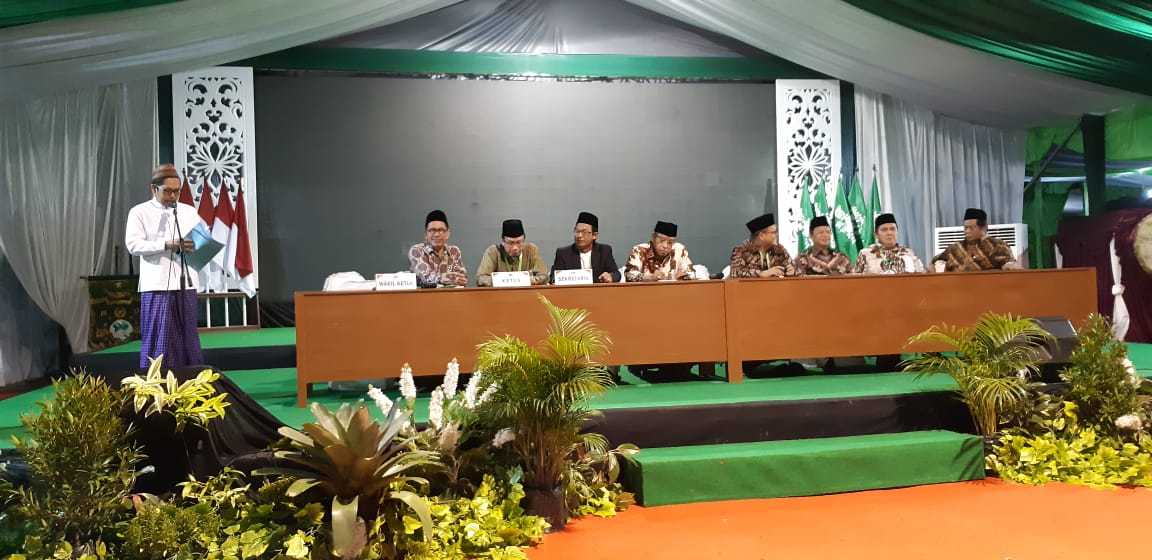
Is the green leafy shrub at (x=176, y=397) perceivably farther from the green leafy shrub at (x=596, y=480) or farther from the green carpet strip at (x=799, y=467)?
the green carpet strip at (x=799, y=467)

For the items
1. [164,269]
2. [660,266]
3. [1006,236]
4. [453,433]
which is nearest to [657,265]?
[660,266]

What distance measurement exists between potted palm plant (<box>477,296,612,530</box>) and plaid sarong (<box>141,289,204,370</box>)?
71.5 inches

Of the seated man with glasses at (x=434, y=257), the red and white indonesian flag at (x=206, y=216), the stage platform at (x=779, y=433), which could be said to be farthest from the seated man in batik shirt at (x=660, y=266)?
the red and white indonesian flag at (x=206, y=216)

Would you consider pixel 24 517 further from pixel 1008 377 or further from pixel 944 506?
pixel 1008 377

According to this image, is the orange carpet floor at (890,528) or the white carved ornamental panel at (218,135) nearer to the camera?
the orange carpet floor at (890,528)

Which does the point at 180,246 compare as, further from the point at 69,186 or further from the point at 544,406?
the point at 69,186

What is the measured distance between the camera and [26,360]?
223 inches

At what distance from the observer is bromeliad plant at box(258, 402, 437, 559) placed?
2.55 meters

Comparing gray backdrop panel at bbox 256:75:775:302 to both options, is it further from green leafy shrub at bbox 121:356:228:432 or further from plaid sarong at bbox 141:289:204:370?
green leafy shrub at bbox 121:356:228:432

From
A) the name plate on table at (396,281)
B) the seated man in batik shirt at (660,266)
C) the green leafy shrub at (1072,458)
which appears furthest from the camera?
the seated man in batik shirt at (660,266)

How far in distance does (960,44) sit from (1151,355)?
2767 millimetres

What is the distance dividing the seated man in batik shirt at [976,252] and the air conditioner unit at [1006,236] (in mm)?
1975

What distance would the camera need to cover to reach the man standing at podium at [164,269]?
3924 millimetres

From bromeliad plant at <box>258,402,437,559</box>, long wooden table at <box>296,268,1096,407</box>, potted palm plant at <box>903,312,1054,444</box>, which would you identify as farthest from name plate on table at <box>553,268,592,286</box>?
bromeliad plant at <box>258,402,437,559</box>
